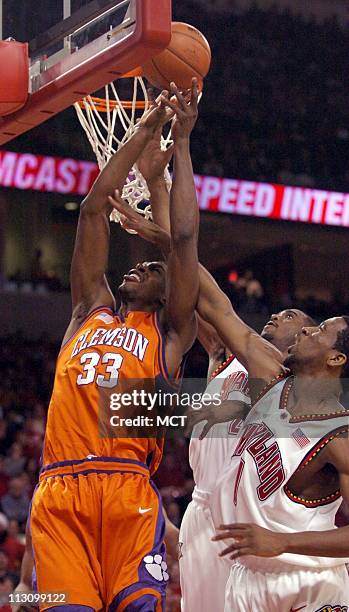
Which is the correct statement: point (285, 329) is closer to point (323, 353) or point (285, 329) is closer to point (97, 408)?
point (323, 353)

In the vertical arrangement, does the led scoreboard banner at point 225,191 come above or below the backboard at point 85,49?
above

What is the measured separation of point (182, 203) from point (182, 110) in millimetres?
360

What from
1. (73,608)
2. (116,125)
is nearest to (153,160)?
(116,125)

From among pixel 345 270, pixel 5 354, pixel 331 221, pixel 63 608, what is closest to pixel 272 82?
pixel 331 221

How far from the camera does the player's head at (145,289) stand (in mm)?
4109

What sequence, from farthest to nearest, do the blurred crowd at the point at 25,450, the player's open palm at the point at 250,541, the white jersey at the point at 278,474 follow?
the blurred crowd at the point at 25,450 < the white jersey at the point at 278,474 < the player's open palm at the point at 250,541

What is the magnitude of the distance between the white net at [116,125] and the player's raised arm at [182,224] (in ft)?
1.88

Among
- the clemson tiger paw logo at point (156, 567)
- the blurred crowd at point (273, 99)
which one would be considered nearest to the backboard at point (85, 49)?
the clemson tiger paw logo at point (156, 567)

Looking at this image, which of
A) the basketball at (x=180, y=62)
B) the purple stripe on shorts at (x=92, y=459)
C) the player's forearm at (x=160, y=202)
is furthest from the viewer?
the player's forearm at (x=160, y=202)

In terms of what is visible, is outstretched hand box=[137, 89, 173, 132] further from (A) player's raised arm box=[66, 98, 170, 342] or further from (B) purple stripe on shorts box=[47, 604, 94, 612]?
(B) purple stripe on shorts box=[47, 604, 94, 612]

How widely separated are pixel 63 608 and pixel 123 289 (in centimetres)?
126

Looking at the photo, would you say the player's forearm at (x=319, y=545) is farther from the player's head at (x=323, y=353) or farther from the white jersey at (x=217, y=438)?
the white jersey at (x=217, y=438)

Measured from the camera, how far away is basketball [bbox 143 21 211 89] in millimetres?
4195

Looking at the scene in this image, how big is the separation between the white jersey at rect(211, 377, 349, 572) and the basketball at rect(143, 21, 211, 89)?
1329 millimetres
